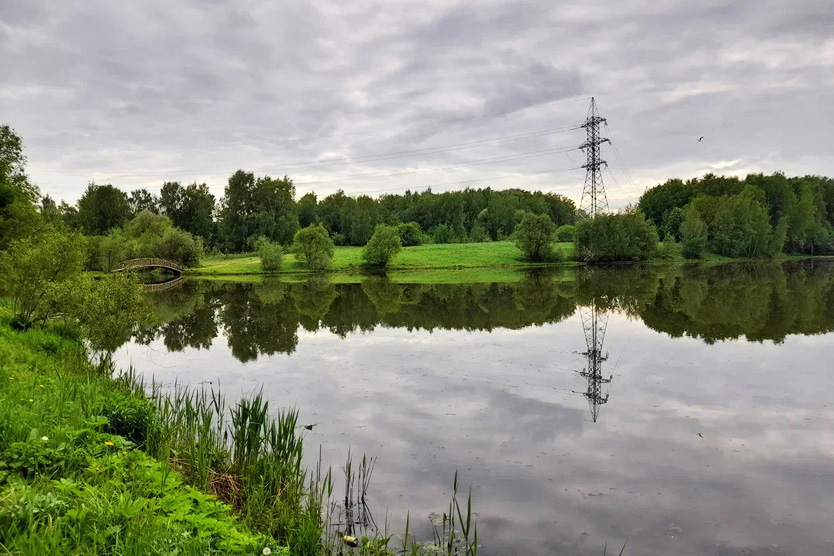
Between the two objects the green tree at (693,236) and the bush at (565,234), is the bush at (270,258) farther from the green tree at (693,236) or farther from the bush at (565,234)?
the green tree at (693,236)

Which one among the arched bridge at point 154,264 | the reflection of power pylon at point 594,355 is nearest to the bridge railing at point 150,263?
the arched bridge at point 154,264

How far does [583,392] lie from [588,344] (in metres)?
7.38

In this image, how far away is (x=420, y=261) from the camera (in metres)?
76.5

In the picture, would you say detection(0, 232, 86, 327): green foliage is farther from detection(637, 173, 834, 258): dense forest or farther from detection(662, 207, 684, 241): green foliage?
detection(662, 207, 684, 241): green foliage

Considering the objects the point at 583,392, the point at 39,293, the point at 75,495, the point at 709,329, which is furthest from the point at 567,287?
the point at 75,495

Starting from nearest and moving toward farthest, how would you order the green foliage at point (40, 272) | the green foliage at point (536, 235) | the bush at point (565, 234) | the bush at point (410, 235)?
the green foliage at point (40, 272) → the green foliage at point (536, 235) → the bush at point (410, 235) → the bush at point (565, 234)

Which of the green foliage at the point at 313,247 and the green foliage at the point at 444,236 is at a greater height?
the green foliage at the point at 444,236

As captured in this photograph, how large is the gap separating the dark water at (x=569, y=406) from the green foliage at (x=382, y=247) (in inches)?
1466

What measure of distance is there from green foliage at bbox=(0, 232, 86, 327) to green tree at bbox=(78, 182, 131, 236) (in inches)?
3600

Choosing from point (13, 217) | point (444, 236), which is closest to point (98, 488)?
point (13, 217)

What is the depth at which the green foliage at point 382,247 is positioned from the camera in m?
71.3

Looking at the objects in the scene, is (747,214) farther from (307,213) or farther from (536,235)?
(307,213)

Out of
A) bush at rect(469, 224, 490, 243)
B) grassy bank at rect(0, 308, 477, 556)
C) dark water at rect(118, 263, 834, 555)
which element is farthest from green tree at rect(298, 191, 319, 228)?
grassy bank at rect(0, 308, 477, 556)

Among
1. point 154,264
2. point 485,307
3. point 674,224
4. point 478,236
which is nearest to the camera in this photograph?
point 485,307
